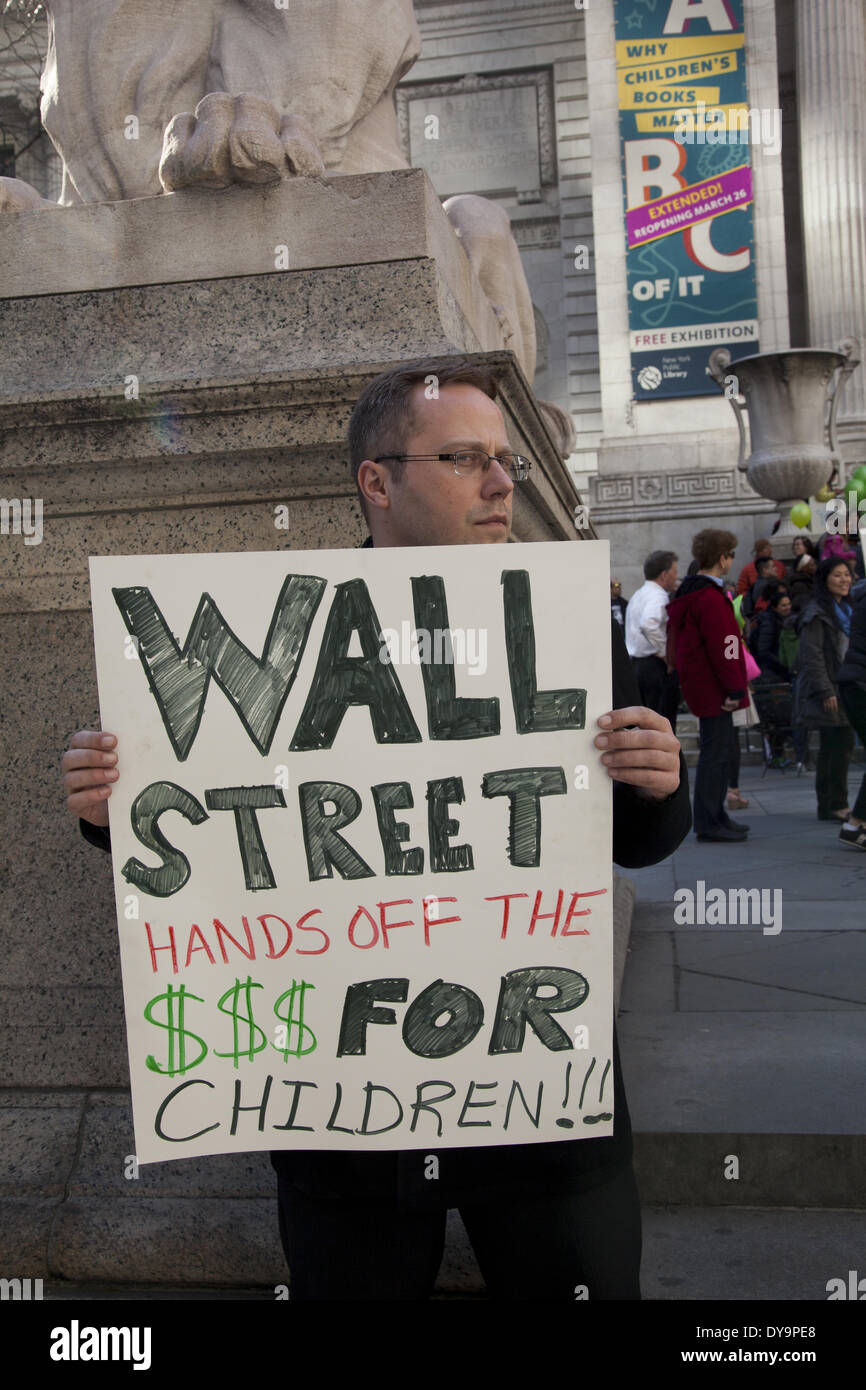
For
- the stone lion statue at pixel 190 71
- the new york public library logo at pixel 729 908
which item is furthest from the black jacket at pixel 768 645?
the stone lion statue at pixel 190 71

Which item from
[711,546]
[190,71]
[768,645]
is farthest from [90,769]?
[768,645]

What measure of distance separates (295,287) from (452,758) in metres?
1.49

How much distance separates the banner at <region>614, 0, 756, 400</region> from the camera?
17.5 m

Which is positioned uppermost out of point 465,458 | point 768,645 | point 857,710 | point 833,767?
point 465,458

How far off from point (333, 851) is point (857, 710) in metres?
6.04

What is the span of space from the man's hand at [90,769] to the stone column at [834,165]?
19.5 meters

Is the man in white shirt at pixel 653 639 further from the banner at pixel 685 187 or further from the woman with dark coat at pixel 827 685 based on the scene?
the banner at pixel 685 187

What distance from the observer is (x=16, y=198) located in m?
3.16

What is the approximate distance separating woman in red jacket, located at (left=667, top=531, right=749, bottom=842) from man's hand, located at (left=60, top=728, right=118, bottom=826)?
5.96 meters

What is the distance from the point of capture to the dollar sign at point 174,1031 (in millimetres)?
1726

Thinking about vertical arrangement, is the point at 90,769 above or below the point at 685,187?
below

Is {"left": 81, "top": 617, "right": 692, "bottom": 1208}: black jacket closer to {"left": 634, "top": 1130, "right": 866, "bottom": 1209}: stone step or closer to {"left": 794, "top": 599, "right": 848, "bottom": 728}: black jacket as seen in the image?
{"left": 634, "top": 1130, "right": 866, "bottom": 1209}: stone step

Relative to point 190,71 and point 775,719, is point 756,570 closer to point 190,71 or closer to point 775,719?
point 775,719
